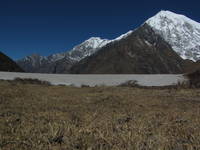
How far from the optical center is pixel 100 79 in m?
22.5

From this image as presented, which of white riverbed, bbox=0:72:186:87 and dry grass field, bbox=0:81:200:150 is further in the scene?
white riverbed, bbox=0:72:186:87

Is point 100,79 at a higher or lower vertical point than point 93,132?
higher

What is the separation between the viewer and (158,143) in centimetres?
A: 458

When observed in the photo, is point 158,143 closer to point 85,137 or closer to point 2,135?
point 85,137

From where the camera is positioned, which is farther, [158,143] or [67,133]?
[67,133]

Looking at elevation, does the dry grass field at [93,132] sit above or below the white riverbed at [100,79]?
below

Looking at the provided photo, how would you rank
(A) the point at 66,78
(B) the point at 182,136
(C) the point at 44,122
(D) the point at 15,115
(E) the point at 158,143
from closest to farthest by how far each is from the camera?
1. (E) the point at 158,143
2. (B) the point at 182,136
3. (C) the point at 44,122
4. (D) the point at 15,115
5. (A) the point at 66,78

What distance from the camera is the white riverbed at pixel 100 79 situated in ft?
70.1

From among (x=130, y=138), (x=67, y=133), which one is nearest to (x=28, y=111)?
(x=67, y=133)

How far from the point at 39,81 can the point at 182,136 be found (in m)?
16.5

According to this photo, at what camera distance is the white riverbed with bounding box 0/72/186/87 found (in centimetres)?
2138

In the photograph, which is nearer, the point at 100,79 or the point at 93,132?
the point at 93,132

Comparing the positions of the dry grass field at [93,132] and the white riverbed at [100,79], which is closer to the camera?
the dry grass field at [93,132]

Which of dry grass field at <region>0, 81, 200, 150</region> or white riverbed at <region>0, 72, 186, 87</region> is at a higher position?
white riverbed at <region>0, 72, 186, 87</region>
